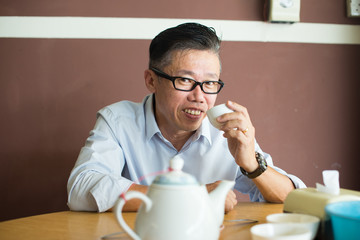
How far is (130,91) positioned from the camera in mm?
2221

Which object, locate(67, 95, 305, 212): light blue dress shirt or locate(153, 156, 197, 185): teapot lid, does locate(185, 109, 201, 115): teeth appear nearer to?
locate(67, 95, 305, 212): light blue dress shirt

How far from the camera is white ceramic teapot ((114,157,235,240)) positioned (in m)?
0.74

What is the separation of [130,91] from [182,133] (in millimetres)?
560

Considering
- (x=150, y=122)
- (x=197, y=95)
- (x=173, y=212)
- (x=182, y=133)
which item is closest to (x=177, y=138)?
(x=182, y=133)

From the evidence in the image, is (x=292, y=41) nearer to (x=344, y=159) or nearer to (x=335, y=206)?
(x=344, y=159)

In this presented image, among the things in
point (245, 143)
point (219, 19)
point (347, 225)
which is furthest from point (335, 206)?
point (219, 19)

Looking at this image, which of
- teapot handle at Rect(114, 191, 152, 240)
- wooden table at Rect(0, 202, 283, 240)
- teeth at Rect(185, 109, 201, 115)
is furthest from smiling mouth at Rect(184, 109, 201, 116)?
teapot handle at Rect(114, 191, 152, 240)

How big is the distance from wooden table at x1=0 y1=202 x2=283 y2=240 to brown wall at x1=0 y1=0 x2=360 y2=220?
0.97 metres

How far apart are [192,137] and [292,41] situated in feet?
3.26

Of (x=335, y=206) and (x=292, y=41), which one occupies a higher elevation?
(x=292, y=41)

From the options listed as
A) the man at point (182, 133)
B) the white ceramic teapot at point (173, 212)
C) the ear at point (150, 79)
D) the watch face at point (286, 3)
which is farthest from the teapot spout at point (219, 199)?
the watch face at point (286, 3)

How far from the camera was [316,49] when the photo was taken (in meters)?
2.38

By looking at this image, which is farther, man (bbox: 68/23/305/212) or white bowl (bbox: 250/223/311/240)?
man (bbox: 68/23/305/212)

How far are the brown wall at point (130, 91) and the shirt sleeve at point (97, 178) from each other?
A: 62 cm
